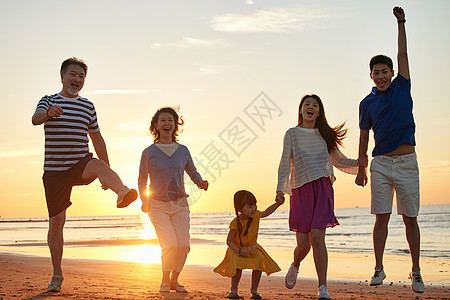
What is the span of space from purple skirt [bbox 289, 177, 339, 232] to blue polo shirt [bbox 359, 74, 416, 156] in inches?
27.1

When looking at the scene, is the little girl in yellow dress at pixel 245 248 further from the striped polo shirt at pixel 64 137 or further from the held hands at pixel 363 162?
the striped polo shirt at pixel 64 137

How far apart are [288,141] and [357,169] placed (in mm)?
877

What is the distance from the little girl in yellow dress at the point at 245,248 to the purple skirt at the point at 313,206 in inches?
8.8

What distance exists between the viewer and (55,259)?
5.75 m

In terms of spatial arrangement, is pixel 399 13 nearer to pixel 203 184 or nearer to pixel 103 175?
pixel 203 184

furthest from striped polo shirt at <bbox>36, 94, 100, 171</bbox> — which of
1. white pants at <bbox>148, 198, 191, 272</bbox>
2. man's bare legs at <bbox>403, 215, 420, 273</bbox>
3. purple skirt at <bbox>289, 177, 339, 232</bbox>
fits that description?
man's bare legs at <bbox>403, 215, 420, 273</bbox>

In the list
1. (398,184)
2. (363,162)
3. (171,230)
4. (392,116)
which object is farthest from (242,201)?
(392,116)

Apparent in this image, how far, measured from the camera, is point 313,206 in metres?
5.94

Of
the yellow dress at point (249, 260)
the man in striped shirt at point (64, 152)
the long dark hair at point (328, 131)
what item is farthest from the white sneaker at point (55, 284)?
the long dark hair at point (328, 131)

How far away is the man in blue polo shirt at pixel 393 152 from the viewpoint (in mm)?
5766

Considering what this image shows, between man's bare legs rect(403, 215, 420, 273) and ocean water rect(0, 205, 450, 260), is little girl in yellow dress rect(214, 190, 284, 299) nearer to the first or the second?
man's bare legs rect(403, 215, 420, 273)

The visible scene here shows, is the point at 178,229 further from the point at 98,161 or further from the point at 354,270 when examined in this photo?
the point at 354,270

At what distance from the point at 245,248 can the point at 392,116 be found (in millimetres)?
2132

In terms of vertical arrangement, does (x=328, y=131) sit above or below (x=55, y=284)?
above
